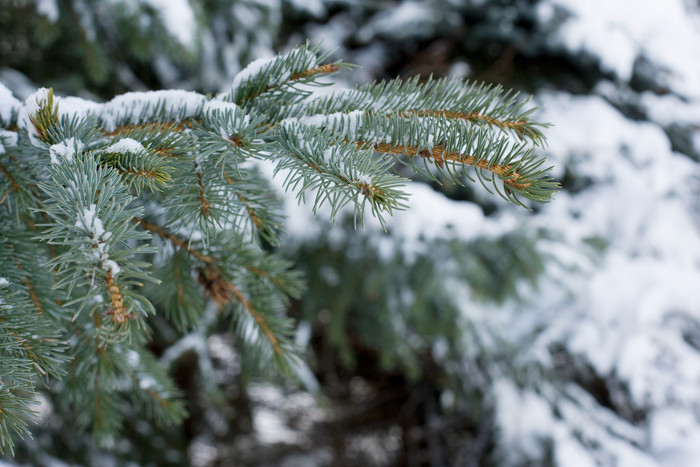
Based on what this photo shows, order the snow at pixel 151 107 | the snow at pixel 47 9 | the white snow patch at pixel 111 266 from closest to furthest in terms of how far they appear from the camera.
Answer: the white snow patch at pixel 111 266 < the snow at pixel 151 107 < the snow at pixel 47 9

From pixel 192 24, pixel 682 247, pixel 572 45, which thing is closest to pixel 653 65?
pixel 572 45

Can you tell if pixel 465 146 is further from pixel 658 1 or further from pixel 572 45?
pixel 658 1

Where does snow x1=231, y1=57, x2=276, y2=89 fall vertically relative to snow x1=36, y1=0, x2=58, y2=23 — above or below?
below

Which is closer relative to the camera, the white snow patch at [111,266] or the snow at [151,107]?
the white snow patch at [111,266]

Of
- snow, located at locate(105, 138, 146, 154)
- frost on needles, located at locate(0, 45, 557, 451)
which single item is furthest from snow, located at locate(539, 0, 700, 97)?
snow, located at locate(105, 138, 146, 154)

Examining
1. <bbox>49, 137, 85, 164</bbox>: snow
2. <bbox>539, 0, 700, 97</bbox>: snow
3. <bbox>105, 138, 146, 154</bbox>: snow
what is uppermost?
<bbox>539, 0, 700, 97</bbox>: snow

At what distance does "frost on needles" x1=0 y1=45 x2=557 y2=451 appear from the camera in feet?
1.60

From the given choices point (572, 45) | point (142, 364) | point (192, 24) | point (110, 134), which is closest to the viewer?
point (110, 134)

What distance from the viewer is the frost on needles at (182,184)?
0.49 m

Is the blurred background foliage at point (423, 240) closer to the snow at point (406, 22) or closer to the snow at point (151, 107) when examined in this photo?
the snow at point (406, 22)

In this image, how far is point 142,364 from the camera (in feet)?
2.80

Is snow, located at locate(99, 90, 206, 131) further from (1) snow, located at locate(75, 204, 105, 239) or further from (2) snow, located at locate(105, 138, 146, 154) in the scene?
(1) snow, located at locate(75, 204, 105, 239)

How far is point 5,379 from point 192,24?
120 centimetres

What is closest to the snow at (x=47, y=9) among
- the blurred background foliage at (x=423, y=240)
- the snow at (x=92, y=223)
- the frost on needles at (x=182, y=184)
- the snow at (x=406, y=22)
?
the blurred background foliage at (x=423, y=240)
